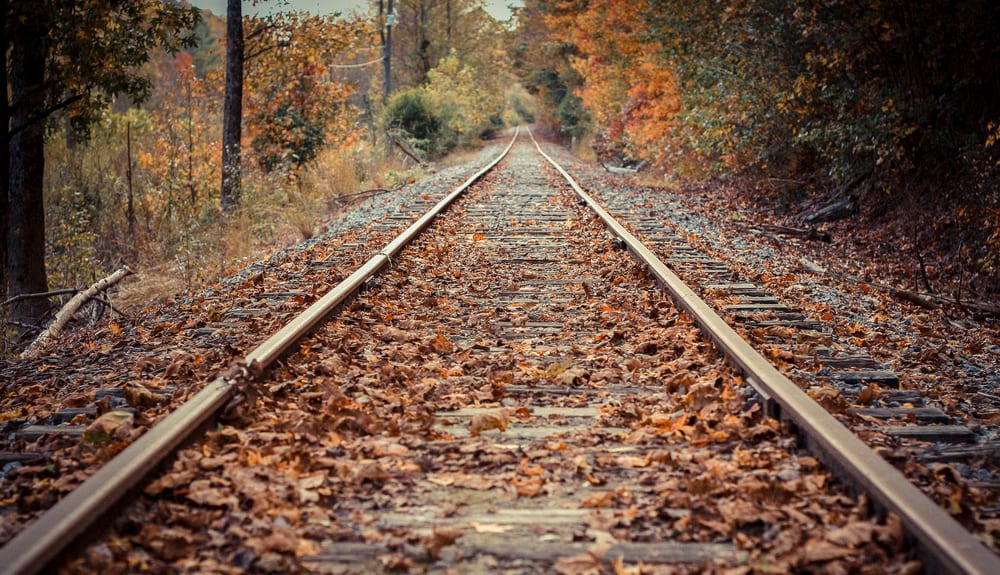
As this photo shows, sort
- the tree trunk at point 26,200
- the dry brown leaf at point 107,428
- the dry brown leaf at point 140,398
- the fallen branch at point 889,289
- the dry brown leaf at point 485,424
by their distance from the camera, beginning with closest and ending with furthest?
1. the dry brown leaf at point 107,428
2. the dry brown leaf at point 485,424
3. the dry brown leaf at point 140,398
4. the fallen branch at point 889,289
5. the tree trunk at point 26,200

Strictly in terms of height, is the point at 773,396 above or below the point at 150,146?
below

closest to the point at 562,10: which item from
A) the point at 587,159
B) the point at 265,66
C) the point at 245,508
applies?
the point at 587,159

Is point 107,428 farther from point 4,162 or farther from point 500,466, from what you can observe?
point 4,162

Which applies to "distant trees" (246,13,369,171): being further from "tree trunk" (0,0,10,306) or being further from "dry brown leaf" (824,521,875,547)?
"dry brown leaf" (824,521,875,547)

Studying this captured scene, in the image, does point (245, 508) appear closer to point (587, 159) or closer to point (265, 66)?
point (265, 66)

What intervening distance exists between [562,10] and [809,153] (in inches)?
848

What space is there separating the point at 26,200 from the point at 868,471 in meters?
9.08

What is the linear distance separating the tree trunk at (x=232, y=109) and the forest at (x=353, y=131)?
0.06 m

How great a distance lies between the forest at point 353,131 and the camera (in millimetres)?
8242

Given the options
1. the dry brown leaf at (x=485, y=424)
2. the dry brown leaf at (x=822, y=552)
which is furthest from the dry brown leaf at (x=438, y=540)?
the dry brown leaf at (x=822, y=552)

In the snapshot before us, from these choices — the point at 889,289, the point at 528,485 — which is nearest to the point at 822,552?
the point at 528,485

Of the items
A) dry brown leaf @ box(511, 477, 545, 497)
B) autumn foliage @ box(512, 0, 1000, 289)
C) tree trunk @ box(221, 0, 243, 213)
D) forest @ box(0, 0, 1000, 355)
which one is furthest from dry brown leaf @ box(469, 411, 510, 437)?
tree trunk @ box(221, 0, 243, 213)

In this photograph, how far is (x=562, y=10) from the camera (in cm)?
3189

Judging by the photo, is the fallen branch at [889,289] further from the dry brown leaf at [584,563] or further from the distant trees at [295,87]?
A: the distant trees at [295,87]
